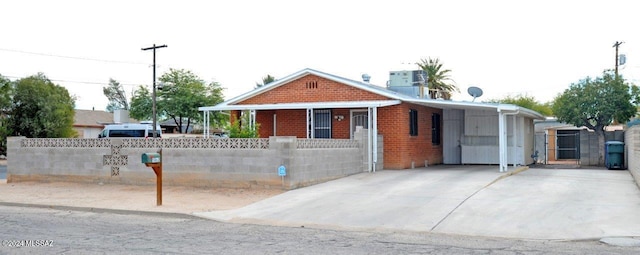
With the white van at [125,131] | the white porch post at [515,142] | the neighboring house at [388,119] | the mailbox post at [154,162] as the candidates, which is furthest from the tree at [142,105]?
the mailbox post at [154,162]

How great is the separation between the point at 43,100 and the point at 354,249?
102 feet

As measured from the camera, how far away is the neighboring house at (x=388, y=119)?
69.4ft

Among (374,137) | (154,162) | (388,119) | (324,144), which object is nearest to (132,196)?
(154,162)

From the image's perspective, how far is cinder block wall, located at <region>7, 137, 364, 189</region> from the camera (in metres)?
16.2

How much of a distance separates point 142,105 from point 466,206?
43095 mm

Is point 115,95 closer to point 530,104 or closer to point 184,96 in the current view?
point 184,96

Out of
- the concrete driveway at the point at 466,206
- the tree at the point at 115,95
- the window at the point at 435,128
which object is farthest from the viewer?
the tree at the point at 115,95

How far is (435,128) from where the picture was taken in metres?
24.9

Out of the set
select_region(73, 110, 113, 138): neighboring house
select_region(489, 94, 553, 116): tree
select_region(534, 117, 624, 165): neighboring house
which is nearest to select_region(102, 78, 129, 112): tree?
select_region(73, 110, 113, 138): neighboring house

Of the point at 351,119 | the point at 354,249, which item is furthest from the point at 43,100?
the point at 354,249

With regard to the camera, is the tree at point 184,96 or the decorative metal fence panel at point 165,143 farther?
the tree at point 184,96

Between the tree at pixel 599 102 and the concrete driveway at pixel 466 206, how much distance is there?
934cm

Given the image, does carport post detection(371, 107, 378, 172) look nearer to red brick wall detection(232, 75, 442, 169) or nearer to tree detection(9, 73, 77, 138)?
red brick wall detection(232, 75, 442, 169)

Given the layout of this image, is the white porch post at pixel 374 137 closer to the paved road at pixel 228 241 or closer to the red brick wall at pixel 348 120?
the red brick wall at pixel 348 120
